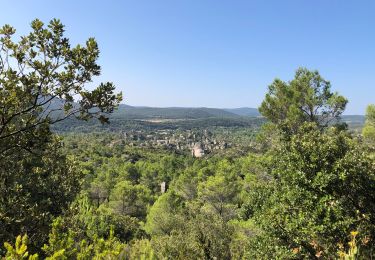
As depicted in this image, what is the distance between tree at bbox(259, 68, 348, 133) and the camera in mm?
30031

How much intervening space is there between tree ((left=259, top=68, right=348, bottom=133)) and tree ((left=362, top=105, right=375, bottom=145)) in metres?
5.97

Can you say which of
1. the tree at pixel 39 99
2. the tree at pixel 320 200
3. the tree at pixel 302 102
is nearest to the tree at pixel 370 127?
the tree at pixel 302 102

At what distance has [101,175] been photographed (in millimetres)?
66938

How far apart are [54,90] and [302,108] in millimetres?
28003

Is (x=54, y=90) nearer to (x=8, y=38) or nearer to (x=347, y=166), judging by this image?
(x=8, y=38)

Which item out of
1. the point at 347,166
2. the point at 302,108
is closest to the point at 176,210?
the point at 302,108

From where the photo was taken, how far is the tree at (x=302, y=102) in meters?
30.0

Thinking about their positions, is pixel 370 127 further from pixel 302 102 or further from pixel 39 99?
pixel 39 99

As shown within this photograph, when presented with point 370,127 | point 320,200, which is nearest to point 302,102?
point 370,127

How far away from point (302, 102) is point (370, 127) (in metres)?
9.29

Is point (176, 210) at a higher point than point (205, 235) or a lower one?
lower

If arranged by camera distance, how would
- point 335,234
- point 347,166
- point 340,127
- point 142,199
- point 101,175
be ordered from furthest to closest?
point 101,175 < point 142,199 < point 340,127 < point 347,166 < point 335,234

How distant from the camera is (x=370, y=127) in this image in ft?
113

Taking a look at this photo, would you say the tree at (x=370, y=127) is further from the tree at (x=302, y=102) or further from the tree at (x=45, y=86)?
the tree at (x=45, y=86)
